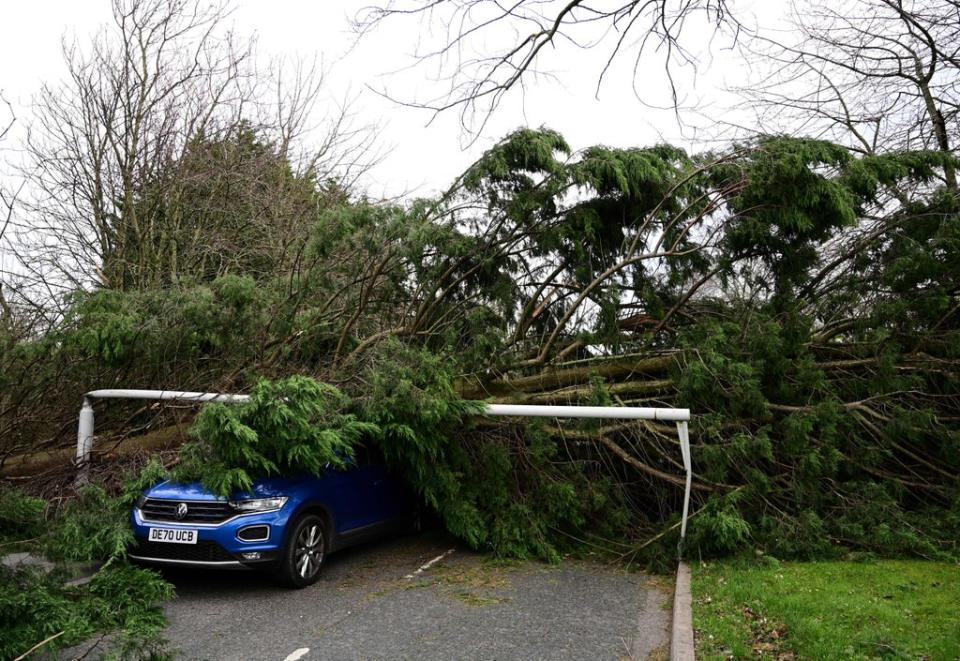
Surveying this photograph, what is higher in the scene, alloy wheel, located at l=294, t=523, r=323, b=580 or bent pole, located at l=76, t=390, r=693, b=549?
bent pole, located at l=76, t=390, r=693, b=549

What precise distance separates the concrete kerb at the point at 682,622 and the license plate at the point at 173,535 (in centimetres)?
403

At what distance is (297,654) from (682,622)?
2.85 meters

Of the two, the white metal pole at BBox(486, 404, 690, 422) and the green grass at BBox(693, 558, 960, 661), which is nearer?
the green grass at BBox(693, 558, 960, 661)

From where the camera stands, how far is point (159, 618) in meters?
5.23

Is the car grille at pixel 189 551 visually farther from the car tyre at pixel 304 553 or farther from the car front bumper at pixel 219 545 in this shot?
the car tyre at pixel 304 553

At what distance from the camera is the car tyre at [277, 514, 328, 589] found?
6512 mm

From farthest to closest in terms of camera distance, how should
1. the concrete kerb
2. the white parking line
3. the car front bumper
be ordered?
1. the car front bumper
2. the white parking line
3. the concrete kerb

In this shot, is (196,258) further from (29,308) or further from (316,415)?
(316,415)

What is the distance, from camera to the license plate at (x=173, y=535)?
6.27 m

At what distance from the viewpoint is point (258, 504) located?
21.2 ft

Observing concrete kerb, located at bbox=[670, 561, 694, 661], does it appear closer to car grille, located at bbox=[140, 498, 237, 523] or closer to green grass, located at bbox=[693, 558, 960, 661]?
green grass, located at bbox=[693, 558, 960, 661]

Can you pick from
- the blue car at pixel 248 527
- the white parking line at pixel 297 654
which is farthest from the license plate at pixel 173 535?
the white parking line at pixel 297 654

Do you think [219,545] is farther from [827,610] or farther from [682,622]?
[827,610]

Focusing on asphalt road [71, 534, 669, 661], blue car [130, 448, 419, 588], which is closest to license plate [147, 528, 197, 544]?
blue car [130, 448, 419, 588]
